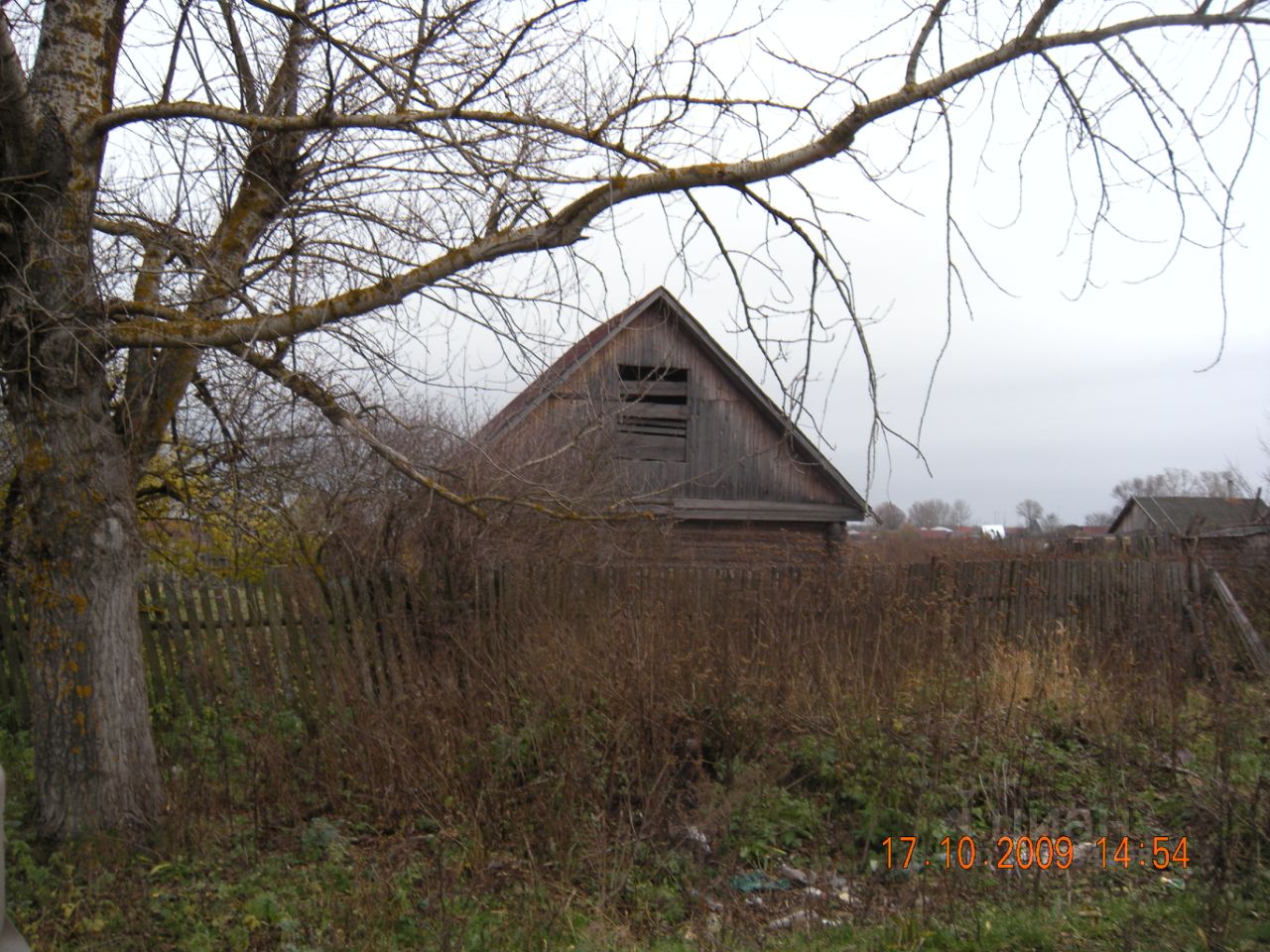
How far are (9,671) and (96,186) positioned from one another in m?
4.48

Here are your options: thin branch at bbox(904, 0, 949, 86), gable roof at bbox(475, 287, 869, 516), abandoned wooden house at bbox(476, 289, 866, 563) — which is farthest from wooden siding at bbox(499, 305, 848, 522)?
thin branch at bbox(904, 0, 949, 86)

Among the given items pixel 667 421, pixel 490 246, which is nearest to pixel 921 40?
pixel 490 246

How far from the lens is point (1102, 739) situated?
6.97m

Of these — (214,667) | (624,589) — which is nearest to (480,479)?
(624,589)

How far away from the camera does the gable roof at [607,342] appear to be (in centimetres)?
620

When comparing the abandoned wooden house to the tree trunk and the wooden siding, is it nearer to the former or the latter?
the wooden siding

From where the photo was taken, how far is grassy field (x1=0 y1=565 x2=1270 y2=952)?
15.0 ft

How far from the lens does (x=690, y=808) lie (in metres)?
6.14

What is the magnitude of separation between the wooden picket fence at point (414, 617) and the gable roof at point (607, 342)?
116cm

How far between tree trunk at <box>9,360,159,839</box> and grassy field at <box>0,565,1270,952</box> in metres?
0.36

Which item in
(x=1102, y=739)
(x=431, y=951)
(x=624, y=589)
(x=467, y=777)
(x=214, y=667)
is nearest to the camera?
(x=431, y=951)

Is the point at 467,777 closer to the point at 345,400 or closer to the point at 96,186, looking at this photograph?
the point at 345,400

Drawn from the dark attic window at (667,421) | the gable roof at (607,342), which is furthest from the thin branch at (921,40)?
the dark attic window at (667,421)

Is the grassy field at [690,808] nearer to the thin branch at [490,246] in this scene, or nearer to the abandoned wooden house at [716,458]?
the thin branch at [490,246]
